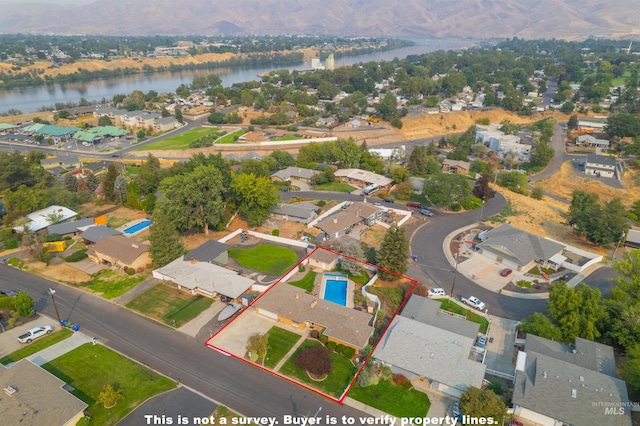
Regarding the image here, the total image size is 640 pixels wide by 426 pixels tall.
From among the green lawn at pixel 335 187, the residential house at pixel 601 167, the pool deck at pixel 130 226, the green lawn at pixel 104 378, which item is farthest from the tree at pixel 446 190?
the green lawn at pixel 104 378

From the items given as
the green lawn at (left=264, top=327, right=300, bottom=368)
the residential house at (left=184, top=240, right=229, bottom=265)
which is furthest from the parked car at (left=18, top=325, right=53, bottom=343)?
the green lawn at (left=264, top=327, right=300, bottom=368)

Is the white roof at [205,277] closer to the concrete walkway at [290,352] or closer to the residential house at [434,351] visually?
the concrete walkway at [290,352]

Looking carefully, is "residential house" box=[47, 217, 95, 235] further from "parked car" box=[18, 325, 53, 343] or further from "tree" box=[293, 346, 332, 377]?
"tree" box=[293, 346, 332, 377]

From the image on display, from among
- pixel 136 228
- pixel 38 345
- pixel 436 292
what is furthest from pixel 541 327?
pixel 136 228

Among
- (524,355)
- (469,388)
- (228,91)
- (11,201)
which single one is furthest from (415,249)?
(228,91)

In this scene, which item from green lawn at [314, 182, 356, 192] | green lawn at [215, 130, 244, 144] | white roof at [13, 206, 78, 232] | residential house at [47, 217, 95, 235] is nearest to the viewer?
residential house at [47, 217, 95, 235]

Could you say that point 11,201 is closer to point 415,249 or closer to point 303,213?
point 303,213
